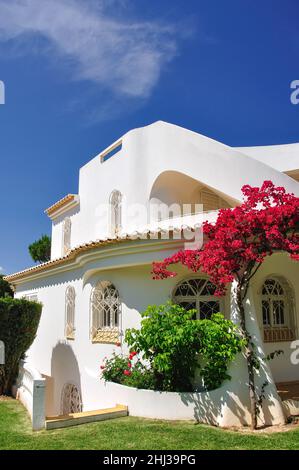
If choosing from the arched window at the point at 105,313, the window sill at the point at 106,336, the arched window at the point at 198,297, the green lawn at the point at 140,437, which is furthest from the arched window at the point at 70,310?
the green lawn at the point at 140,437

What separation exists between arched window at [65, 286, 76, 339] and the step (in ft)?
20.3

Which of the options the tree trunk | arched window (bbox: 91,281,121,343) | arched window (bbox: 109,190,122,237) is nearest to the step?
arched window (bbox: 91,281,121,343)

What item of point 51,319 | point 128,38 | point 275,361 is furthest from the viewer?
point 51,319

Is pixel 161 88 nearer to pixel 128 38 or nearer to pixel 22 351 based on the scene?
pixel 128 38

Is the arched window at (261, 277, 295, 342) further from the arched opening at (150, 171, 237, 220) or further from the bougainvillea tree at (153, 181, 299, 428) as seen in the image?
the arched opening at (150, 171, 237, 220)

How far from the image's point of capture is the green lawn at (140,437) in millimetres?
7133

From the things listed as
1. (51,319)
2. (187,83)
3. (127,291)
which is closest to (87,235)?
(51,319)

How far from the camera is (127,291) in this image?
36.9 ft

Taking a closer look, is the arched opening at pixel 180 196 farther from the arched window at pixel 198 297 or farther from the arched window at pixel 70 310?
the arched window at pixel 70 310

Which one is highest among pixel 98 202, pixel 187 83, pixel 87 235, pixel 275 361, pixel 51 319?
pixel 187 83

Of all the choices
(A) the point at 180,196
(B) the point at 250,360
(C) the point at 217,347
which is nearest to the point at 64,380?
(C) the point at 217,347

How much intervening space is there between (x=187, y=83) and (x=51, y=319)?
11.4 metres

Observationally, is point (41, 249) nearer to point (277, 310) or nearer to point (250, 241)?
point (277, 310)

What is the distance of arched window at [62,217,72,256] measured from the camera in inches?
822
